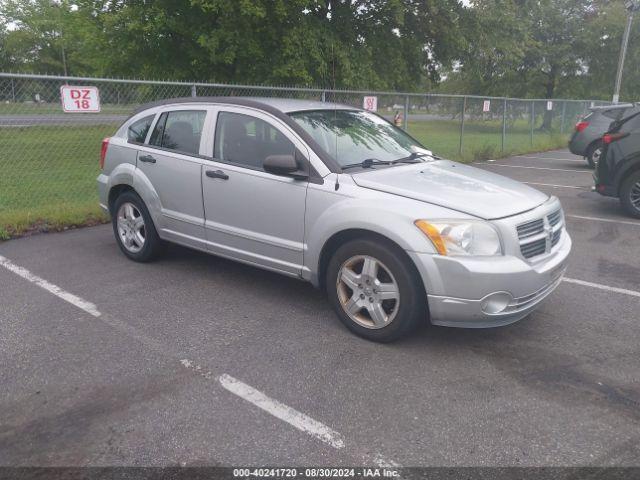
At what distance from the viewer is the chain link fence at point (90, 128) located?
7.71 meters

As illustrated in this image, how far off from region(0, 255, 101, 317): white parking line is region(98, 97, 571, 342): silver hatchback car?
94 cm

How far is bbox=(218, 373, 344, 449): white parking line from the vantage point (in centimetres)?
287

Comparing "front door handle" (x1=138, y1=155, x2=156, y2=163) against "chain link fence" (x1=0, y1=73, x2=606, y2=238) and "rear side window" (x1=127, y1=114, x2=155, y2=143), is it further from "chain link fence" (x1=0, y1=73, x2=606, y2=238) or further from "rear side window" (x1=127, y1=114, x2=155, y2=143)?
"chain link fence" (x1=0, y1=73, x2=606, y2=238)

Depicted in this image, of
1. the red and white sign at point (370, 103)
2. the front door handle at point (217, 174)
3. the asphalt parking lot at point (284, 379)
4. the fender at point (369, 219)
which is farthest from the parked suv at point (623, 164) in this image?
the front door handle at point (217, 174)

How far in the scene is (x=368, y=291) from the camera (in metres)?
3.92

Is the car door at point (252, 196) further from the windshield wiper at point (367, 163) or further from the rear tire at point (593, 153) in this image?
the rear tire at point (593, 153)

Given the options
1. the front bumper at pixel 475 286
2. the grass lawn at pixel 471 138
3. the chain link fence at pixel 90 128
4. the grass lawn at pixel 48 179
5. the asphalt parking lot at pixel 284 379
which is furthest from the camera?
the grass lawn at pixel 471 138

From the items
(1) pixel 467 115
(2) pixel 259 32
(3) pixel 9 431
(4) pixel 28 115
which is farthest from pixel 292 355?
(1) pixel 467 115

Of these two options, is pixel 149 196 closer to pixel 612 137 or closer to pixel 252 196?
pixel 252 196

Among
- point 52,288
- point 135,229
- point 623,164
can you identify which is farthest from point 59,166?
point 623,164

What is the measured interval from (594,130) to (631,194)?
19.9 ft

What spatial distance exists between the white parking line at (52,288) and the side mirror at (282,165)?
5.95 ft

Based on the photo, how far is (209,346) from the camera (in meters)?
3.88

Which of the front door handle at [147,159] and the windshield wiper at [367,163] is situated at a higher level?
the windshield wiper at [367,163]
